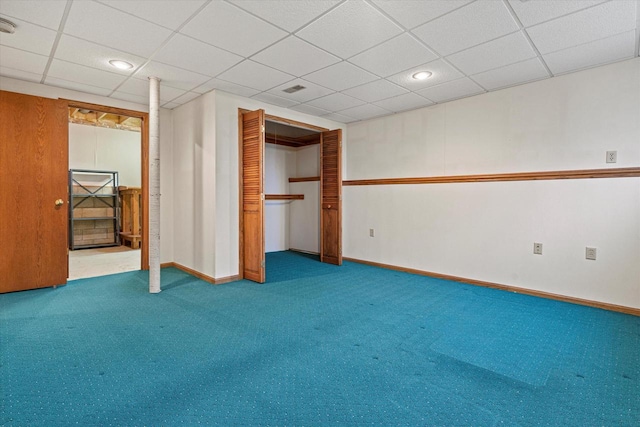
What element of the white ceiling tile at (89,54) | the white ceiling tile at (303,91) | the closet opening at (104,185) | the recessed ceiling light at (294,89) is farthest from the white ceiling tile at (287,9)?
the closet opening at (104,185)

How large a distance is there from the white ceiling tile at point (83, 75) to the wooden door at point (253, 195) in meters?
1.52

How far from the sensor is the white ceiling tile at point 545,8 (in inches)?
85.8

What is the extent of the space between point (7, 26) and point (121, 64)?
2.84ft

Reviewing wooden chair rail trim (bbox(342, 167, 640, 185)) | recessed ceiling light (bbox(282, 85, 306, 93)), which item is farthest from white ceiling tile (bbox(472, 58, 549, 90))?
recessed ceiling light (bbox(282, 85, 306, 93))

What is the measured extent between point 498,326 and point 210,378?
2.39m

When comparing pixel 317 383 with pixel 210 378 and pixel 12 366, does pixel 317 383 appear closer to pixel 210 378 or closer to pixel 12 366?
pixel 210 378

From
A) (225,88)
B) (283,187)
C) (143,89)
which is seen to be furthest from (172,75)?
(283,187)

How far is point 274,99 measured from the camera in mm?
4387

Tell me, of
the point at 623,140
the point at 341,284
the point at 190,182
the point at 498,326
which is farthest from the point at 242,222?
the point at 623,140

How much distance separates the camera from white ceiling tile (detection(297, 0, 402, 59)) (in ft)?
7.52

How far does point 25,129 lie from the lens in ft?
12.0

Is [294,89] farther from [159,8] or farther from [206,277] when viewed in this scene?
[206,277]

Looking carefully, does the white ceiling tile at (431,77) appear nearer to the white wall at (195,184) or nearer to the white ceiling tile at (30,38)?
the white wall at (195,184)

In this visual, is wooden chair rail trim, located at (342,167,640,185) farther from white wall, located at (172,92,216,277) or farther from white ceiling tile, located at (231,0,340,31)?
white ceiling tile, located at (231,0,340,31)
